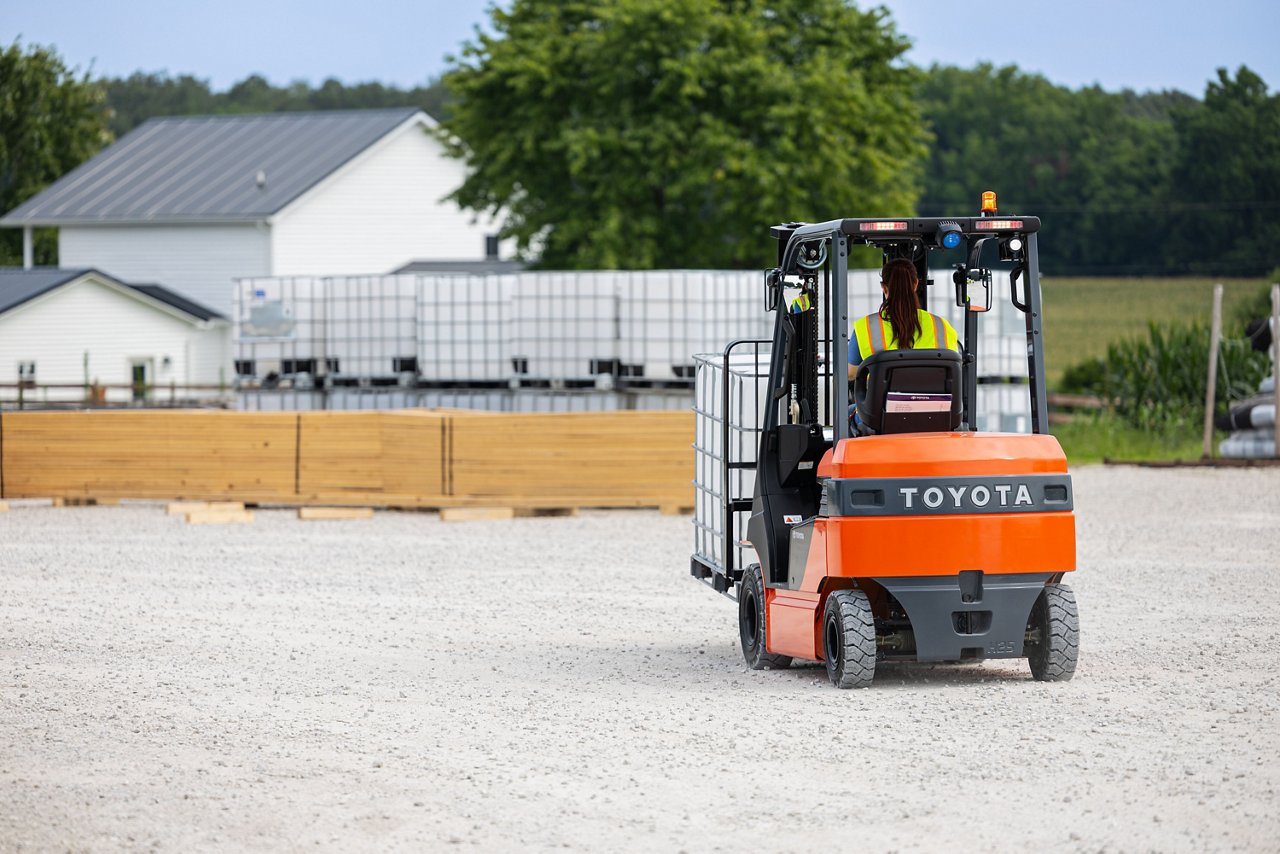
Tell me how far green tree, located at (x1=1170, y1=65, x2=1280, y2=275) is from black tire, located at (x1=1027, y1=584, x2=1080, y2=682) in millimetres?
53498

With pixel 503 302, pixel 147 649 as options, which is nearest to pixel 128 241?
pixel 503 302

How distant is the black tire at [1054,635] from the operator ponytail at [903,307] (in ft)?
4.94

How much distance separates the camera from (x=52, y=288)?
4462 cm

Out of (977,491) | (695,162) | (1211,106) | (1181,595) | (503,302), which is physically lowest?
(1181,595)

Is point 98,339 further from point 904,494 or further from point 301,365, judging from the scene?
point 904,494

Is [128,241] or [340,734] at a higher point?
[128,241]

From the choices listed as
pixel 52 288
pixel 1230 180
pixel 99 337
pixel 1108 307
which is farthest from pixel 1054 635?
pixel 1230 180

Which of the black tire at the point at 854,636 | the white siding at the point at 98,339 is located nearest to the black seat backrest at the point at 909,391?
the black tire at the point at 854,636

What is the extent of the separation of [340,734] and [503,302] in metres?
13.8

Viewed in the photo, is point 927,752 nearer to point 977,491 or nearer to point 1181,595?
point 977,491

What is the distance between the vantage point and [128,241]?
5103 cm

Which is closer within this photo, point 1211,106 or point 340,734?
point 340,734

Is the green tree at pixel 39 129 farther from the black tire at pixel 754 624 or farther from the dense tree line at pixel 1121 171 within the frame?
the black tire at pixel 754 624

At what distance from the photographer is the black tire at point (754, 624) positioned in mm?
9367
